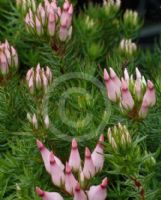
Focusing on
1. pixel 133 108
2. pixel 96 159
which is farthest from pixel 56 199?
pixel 133 108

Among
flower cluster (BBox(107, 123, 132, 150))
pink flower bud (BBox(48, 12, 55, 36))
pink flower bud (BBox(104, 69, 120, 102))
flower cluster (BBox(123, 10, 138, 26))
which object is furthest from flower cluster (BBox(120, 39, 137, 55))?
flower cluster (BBox(107, 123, 132, 150))

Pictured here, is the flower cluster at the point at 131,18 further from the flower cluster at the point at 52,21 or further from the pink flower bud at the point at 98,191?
the pink flower bud at the point at 98,191

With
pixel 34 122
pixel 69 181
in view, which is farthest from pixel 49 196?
pixel 34 122

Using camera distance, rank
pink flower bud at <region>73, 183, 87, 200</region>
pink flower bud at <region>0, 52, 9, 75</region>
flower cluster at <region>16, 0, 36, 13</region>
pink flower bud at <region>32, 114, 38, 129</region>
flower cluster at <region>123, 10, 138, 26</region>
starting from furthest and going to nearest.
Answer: flower cluster at <region>123, 10, 138, 26</region>
flower cluster at <region>16, 0, 36, 13</region>
pink flower bud at <region>0, 52, 9, 75</region>
pink flower bud at <region>32, 114, 38, 129</region>
pink flower bud at <region>73, 183, 87, 200</region>

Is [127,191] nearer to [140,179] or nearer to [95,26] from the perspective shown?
[140,179]

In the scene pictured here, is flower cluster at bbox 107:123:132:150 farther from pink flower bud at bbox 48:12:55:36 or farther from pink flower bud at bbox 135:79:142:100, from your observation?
pink flower bud at bbox 48:12:55:36

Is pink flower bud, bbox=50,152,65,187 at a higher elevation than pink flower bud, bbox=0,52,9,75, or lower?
lower
